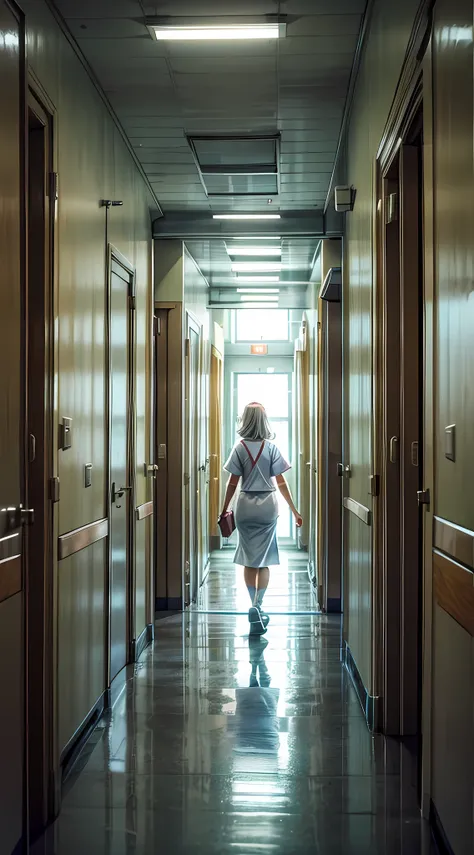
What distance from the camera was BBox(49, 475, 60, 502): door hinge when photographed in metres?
3.39

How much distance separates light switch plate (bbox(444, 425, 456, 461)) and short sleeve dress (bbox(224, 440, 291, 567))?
157 inches

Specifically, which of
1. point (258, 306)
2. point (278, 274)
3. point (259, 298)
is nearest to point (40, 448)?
point (278, 274)

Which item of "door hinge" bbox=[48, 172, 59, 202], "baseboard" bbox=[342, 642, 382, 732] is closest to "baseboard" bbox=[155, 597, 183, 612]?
"baseboard" bbox=[342, 642, 382, 732]

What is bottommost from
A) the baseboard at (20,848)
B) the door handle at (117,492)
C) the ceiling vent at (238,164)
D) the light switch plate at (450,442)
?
the baseboard at (20,848)

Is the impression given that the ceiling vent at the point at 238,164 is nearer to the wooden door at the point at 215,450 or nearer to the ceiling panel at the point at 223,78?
the ceiling panel at the point at 223,78

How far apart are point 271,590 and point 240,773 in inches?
185

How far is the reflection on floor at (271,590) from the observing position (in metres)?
7.38

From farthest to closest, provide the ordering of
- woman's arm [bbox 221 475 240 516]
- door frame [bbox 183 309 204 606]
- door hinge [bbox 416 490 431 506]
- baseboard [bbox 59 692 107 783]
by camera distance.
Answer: door frame [bbox 183 309 204 606] → woman's arm [bbox 221 475 240 516] → baseboard [bbox 59 692 107 783] → door hinge [bbox 416 490 431 506]

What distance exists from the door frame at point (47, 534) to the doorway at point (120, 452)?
1.37 metres

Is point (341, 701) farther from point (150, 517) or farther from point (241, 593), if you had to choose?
point (241, 593)

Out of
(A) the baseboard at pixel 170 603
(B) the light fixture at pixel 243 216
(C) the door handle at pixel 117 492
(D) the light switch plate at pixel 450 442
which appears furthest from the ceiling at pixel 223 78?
(A) the baseboard at pixel 170 603

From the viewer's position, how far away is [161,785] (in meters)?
3.40

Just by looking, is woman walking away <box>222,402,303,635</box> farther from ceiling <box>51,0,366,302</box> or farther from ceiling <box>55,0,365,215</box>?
ceiling <box>55,0,365,215</box>

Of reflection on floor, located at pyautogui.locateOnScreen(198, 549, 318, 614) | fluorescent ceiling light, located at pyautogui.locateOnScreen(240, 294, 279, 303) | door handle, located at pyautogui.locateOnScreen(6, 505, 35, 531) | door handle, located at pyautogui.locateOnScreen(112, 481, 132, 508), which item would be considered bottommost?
→ reflection on floor, located at pyautogui.locateOnScreen(198, 549, 318, 614)
